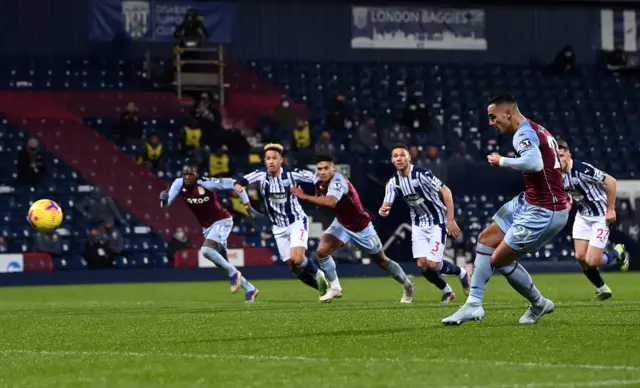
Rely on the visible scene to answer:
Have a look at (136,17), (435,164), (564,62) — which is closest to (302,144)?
(435,164)

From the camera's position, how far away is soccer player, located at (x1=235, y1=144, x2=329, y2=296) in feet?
59.3

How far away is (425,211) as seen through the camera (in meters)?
18.1

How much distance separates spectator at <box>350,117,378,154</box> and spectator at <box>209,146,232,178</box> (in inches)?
151

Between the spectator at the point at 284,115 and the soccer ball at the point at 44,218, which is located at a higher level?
the spectator at the point at 284,115

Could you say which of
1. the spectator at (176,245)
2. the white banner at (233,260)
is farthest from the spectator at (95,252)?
the white banner at (233,260)

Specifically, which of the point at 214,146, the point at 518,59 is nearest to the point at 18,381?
the point at 214,146

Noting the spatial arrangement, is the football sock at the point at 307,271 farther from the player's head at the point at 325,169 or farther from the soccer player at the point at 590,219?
the soccer player at the point at 590,219

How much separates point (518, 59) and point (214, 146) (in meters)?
12.0

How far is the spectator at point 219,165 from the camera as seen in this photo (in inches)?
1231

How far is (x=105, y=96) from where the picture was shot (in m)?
34.3

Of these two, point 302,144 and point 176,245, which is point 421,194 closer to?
point 176,245

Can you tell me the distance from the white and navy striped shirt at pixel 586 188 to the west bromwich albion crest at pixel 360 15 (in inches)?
852

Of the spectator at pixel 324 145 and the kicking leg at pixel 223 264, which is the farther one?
the spectator at pixel 324 145

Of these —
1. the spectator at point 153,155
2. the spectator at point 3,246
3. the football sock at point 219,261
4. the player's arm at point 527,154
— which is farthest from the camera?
the spectator at point 153,155
